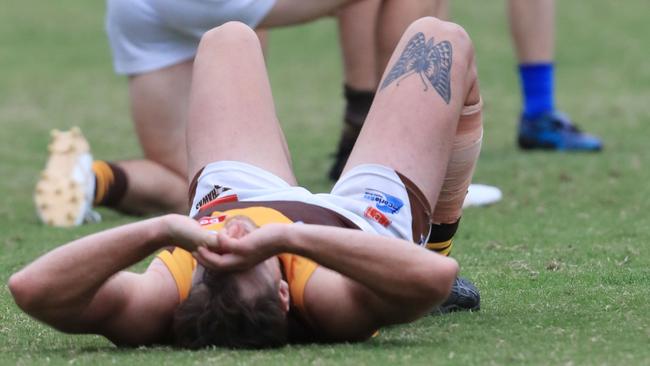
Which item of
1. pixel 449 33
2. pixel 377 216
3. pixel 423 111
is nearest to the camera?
pixel 377 216

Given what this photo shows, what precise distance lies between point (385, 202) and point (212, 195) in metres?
0.43

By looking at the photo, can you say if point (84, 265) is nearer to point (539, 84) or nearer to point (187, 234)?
point (187, 234)

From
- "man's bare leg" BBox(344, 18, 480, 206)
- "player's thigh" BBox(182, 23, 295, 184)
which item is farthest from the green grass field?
"player's thigh" BBox(182, 23, 295, 184)

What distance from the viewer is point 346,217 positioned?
308cm

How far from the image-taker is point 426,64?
10.8 ft

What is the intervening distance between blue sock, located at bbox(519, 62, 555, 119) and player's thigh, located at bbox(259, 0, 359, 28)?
69.8 inches

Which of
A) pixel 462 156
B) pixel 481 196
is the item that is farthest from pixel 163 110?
pixel 462 156

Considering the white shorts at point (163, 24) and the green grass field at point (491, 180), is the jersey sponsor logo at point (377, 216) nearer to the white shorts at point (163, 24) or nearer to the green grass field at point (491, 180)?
the green grass field at point (491, 180)

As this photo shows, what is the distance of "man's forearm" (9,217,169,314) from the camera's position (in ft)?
9.08

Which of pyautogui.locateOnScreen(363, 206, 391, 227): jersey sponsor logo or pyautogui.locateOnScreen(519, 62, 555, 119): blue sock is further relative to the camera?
pyautogui.locateOnScreen(519, 62, 555, 119): blue sock

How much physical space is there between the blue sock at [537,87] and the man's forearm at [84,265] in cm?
382

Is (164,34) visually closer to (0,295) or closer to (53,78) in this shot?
(0,295)

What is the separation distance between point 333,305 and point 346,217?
0.98 feet

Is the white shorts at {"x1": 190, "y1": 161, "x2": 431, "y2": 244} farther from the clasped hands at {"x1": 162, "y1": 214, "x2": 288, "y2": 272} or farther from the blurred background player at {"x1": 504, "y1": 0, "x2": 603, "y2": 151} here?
the blurred background player at {"x1": 504, "y1": 0, "x2": 603, "y2": 151}
